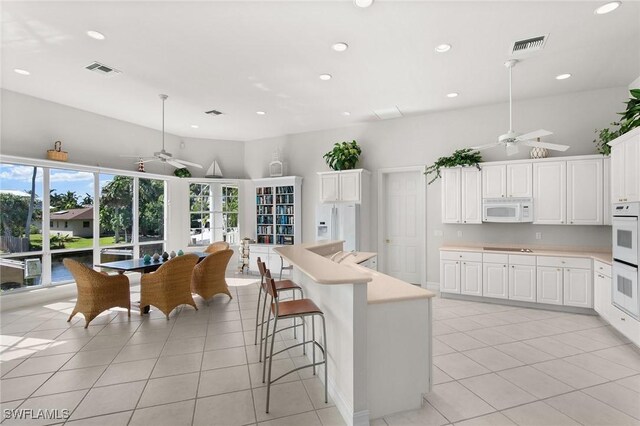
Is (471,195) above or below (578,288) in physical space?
above

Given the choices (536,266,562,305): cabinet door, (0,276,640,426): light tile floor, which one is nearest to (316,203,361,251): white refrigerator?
(0,276,640,426): light tile floor

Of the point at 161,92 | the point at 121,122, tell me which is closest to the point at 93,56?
the point at 161,92

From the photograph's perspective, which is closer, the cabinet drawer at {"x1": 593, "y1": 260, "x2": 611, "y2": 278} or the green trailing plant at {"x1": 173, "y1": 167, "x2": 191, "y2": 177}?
the cabinet drawer at {"x1": 593, "y1": 260, "x2": 611, "y2": 278}

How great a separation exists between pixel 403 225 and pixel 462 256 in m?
1.35

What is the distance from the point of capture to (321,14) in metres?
2.89

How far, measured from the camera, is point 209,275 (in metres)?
5.01

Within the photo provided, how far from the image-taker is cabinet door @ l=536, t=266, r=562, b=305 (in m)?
4.50

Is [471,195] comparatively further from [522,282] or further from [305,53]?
[305,53]

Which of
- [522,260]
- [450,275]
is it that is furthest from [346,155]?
[522,260]

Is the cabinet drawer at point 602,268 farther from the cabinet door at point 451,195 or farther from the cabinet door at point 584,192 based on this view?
the cabinet door at point 451,195

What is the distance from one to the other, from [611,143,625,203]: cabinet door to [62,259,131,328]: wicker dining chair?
20.7ft

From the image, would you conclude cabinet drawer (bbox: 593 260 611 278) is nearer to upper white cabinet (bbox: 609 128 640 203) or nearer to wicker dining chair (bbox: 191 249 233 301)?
upper white cabinet (bbox: 609 128 640 203)

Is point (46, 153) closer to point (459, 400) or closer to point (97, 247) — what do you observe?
point (97, 247)

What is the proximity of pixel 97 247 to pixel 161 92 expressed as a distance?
10.6 ft
